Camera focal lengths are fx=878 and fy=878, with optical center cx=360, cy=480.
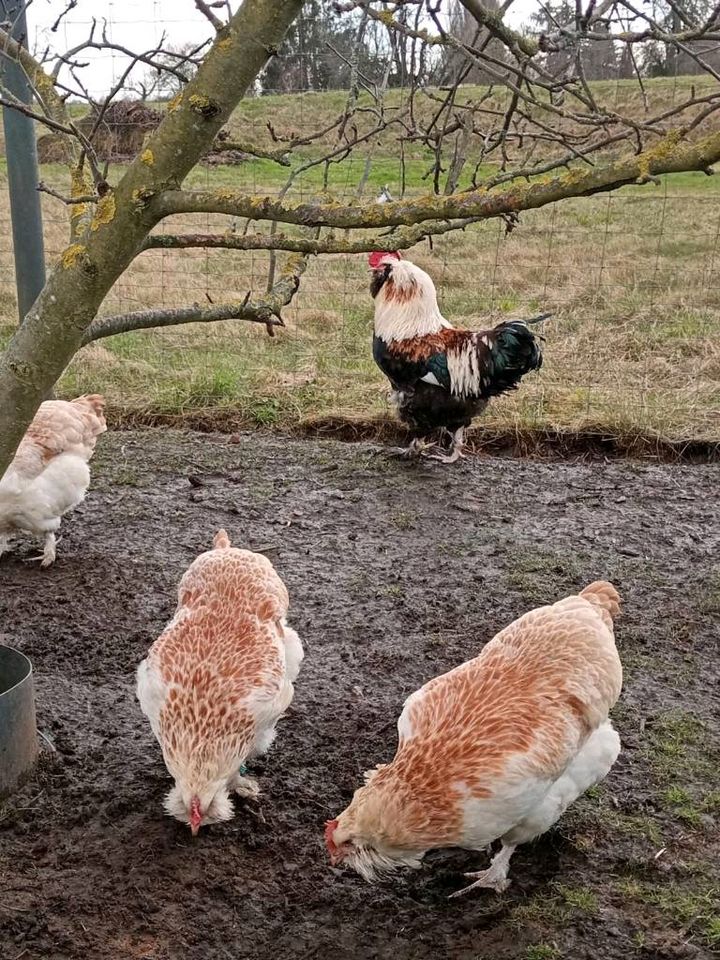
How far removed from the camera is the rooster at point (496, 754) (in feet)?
8.44

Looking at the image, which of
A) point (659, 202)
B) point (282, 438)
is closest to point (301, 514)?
point (282, 438)

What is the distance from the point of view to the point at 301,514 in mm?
5527

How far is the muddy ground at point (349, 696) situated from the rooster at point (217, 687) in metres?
0.23

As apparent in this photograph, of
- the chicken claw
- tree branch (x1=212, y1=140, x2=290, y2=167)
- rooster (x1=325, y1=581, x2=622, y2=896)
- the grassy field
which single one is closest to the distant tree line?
tree branch (x1=212, y1=140, x2=290, y2=167)

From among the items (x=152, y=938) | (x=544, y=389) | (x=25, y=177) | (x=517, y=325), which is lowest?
(x=152, y=938)

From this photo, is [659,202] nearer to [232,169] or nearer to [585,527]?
[232,169]

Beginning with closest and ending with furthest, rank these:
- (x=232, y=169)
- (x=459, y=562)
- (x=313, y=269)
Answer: (x=459, y=562) < (x=313, y=269) < (x=232, y=169)

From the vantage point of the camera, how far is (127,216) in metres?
1.79

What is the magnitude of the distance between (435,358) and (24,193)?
9.96 feet

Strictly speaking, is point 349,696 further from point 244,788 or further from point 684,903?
point 684,903

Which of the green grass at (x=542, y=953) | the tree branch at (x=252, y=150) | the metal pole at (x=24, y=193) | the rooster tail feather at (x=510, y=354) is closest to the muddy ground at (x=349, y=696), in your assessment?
the green grass at (x=542, y=953)

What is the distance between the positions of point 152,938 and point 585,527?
12.0 ft

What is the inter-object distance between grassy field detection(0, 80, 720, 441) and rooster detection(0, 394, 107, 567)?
2.36m

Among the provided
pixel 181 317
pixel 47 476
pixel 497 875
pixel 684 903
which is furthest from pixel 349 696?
pixel 181 317
